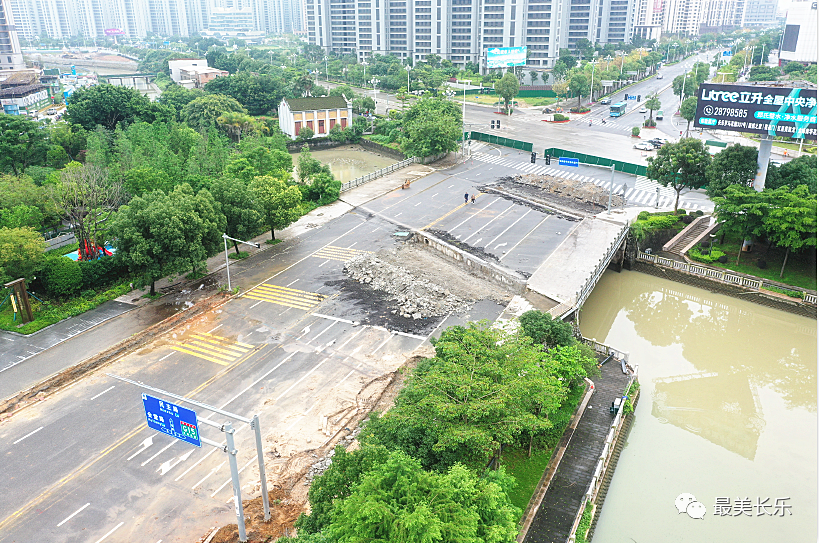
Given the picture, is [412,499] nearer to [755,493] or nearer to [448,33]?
[755,493]

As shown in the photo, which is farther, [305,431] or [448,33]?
[448,33]

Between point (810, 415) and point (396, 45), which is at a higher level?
point (396, 45)

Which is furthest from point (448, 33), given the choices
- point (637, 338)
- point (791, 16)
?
point (637, 338)

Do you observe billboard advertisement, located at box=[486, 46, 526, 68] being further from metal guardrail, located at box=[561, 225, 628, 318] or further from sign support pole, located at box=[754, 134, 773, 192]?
sign support pole, located at box=[754, 134, 773, 192]

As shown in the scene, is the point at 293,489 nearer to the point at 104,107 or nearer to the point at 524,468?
the point at 524,468

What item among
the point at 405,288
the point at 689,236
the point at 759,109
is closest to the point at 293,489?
the point at 405,288

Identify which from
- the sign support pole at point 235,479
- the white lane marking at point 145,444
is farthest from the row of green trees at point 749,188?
the white lane marking at point 145,444

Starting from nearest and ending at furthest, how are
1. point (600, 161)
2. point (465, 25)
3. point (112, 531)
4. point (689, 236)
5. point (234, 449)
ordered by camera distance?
point (234, 449), point (112, 531), point (689, 236), point (600, 161), point (465, 25)
